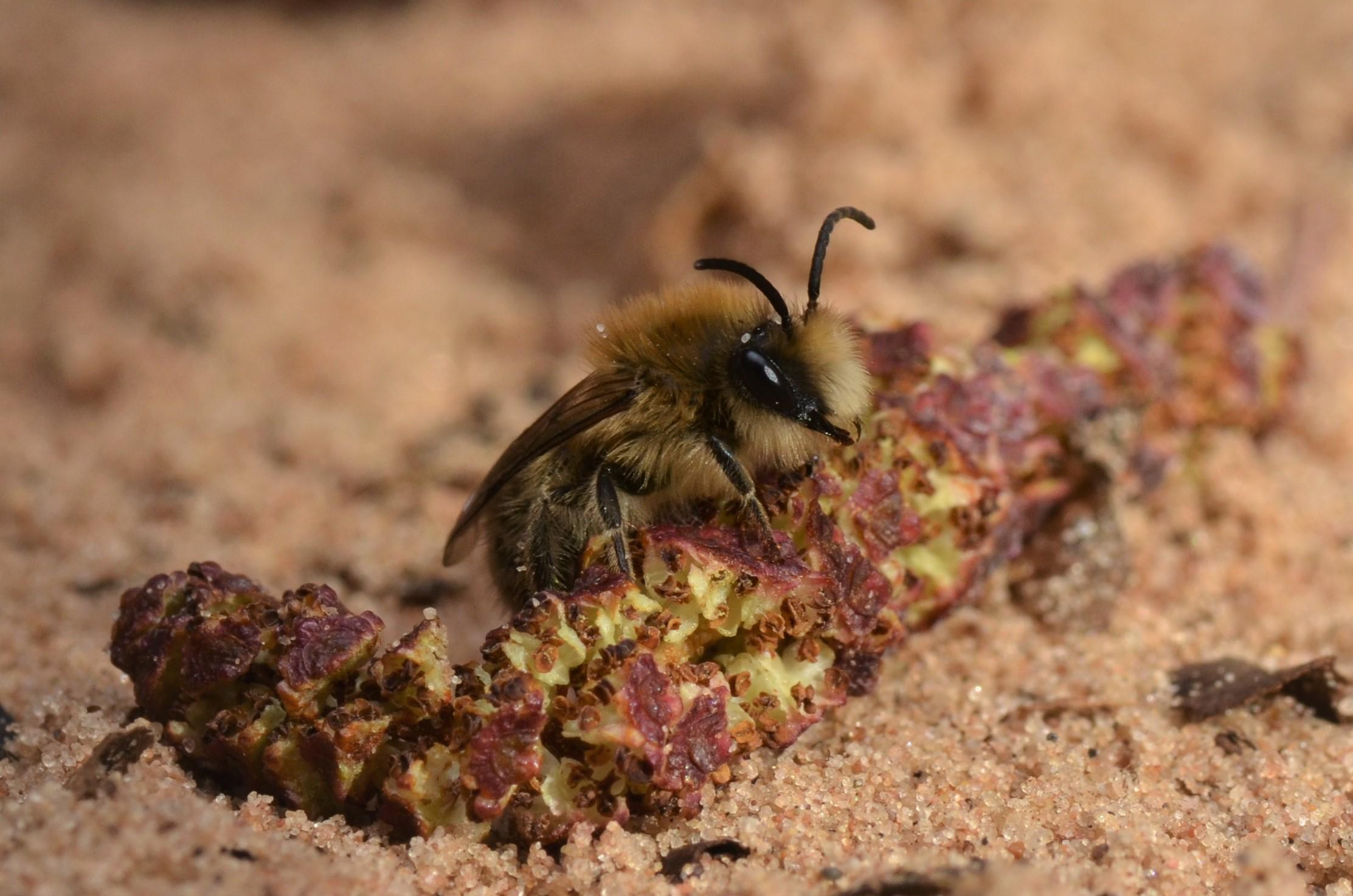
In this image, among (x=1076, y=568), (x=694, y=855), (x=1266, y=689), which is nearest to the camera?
(x=694, y=855)

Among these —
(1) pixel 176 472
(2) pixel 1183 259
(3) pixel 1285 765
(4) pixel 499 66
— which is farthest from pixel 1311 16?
(1) pixel 176 472

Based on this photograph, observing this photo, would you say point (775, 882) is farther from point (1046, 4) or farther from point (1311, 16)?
point (1311, 16)

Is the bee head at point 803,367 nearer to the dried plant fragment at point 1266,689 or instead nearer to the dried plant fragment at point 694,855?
the dried plant fragment at point 694,855

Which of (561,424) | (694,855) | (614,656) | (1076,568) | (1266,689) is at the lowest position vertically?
(694,855)

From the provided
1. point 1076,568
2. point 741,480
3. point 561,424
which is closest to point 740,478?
point 741,480

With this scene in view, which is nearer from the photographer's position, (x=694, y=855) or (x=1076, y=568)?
(x=694, y=855)

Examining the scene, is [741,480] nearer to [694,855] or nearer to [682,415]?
[682,415]

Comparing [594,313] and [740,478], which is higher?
[594,313]
